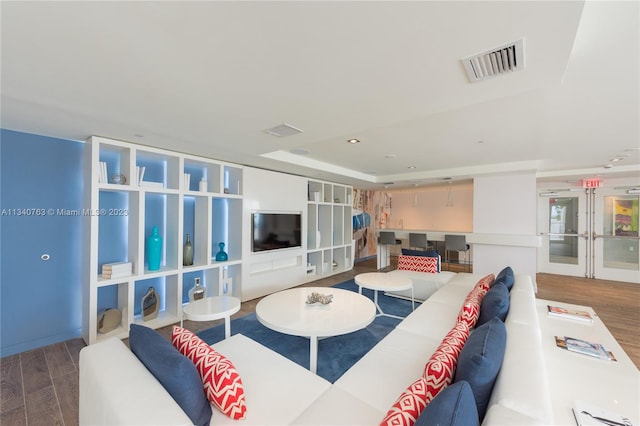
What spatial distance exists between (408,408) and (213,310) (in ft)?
6.23

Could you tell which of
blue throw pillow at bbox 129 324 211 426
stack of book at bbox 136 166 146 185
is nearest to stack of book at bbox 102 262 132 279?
stack of book at bbox 136 166 146 185

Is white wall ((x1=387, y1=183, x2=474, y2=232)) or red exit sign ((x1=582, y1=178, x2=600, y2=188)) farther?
white wall ((x1=387, y1=183, x2=474, y2=232))

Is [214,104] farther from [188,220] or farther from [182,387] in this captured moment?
[188,220]

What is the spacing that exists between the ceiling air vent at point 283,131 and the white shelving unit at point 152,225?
56.8 inches

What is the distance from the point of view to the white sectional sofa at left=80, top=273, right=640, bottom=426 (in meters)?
0.96

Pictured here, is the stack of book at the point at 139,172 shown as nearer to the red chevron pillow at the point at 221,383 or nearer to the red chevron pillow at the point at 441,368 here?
the red chevron pillow at the point at 221,383

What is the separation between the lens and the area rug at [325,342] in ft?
7.62

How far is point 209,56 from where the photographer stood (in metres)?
1.41

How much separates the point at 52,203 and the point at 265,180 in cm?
251

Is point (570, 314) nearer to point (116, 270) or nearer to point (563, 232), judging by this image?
point (116, 270)

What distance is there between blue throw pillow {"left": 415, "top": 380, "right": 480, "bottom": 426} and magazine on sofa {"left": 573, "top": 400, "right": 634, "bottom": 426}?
0.74 m

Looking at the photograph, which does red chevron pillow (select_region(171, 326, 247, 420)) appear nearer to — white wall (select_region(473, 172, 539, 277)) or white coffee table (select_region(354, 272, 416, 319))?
white coffee table (select_region(354, 272, 416, 319))

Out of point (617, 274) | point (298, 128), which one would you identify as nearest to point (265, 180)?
point (298, 128)

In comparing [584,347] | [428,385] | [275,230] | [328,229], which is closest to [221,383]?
[428,385]
